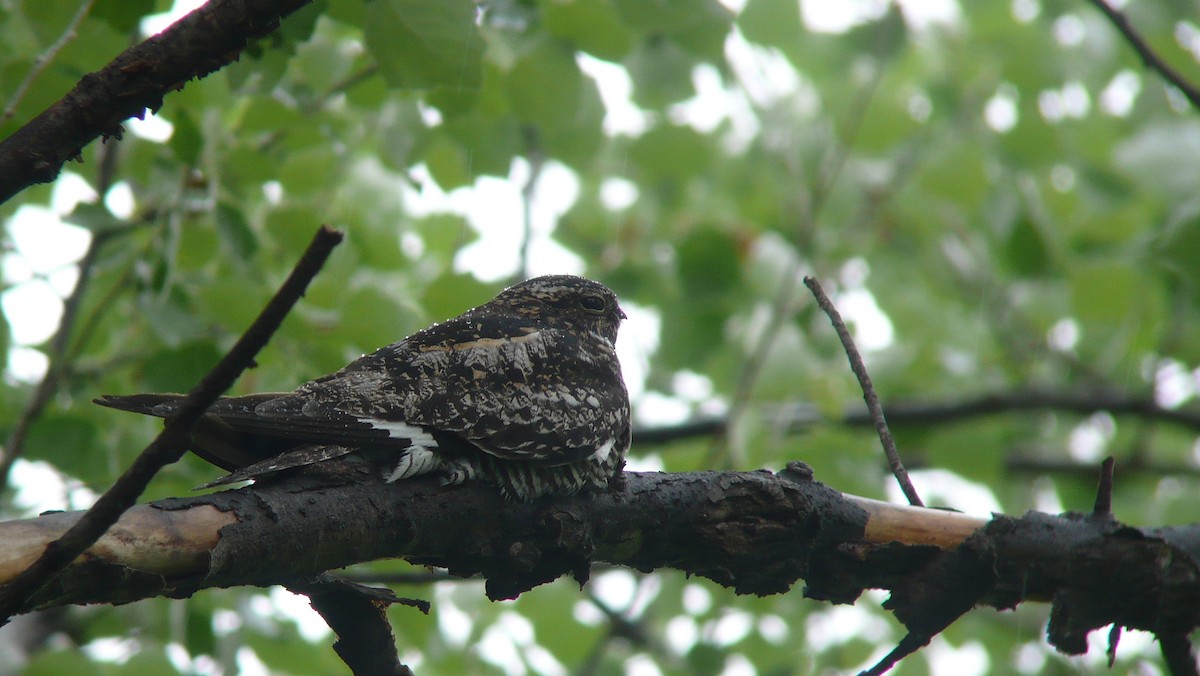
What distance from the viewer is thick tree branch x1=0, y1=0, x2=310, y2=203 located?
1.53m

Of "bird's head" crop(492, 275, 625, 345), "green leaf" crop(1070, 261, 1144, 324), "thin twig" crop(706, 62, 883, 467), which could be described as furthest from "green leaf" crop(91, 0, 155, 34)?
"green leaf" crop(1070, 261, 1144, 324)

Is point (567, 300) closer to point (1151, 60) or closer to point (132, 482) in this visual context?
point (1151, 60)

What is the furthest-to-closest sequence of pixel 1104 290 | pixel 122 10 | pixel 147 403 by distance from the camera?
pixel 1104 290, pixel 122 10, pixel 147 403

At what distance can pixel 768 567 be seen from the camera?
7.12 ft

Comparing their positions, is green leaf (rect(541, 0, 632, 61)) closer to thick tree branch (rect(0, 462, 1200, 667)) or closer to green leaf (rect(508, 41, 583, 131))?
green leaf (rect(508, 41, 583, 131))

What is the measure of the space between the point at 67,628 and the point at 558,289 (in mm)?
2766

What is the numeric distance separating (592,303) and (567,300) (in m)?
0.08

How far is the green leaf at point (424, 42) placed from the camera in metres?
2.10

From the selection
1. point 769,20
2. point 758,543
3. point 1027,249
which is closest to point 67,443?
point 758,543

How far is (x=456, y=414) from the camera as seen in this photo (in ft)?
7.23

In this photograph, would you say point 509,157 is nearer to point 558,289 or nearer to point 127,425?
point 558,289

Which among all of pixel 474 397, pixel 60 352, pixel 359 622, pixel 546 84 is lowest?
pixel 359 622

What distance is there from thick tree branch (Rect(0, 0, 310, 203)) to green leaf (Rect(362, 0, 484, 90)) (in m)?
0.53

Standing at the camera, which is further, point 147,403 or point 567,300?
point 567,300
